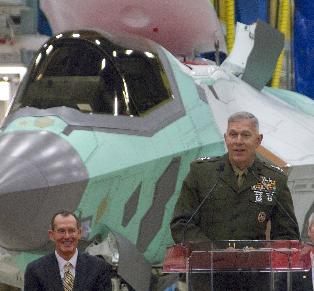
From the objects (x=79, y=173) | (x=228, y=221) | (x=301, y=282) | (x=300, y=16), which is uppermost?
(x=300, y=16)

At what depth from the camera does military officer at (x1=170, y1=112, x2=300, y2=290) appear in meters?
6.20

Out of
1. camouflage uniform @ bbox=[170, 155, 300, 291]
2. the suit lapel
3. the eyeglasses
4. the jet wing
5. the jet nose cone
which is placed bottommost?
the suit lapel

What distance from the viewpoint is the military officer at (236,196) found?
6.20 metres

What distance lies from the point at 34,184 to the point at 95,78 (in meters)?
1.38

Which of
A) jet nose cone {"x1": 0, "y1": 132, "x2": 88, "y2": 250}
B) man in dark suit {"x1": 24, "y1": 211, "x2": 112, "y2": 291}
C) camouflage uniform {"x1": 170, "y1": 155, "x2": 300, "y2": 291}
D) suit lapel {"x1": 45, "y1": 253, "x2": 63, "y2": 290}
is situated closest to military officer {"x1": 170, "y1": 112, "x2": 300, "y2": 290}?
camouflage uniform {"x1": 170, "y1": 155, "x2": 300, "y2": 291}

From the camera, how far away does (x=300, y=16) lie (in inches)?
710

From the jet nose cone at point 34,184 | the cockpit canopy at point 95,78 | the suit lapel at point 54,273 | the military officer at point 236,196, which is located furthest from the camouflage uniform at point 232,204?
the cockpit canopy at point 95,78

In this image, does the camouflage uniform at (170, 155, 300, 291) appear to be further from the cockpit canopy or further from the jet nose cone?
the cockpit canopy

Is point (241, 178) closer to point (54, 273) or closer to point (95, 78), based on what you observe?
point (54, 273)

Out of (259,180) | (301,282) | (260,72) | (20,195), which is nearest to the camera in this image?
(301,282)

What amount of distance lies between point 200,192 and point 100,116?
2.19 metres

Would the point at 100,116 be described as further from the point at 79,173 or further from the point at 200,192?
the point at 200,192

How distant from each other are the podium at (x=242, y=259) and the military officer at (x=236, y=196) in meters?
0.59

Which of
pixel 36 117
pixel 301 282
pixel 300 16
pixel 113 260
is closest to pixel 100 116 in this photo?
pixel 36 117
